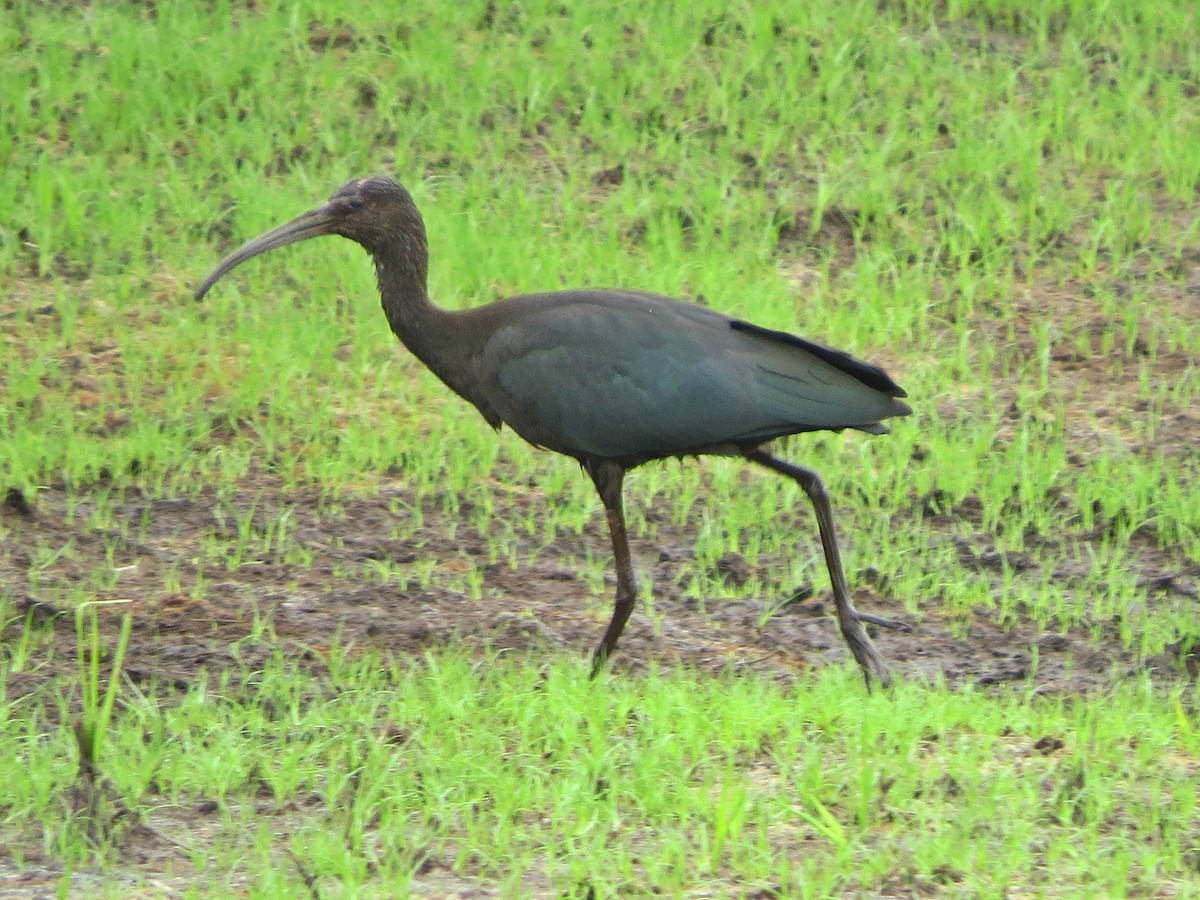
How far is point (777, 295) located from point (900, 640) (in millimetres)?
2606

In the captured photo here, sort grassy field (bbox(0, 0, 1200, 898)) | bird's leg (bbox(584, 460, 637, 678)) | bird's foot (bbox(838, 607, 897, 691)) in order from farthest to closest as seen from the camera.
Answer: bird's leg (bbox(584, 460, 637, 678)) → bird's foot (bbox(838, 607, 897, 691)) → grassy field (bbox(0, 0, 1200, 898))

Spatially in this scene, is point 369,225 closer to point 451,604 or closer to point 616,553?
point 451,604

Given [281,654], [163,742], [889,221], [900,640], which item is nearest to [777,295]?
[889,221]

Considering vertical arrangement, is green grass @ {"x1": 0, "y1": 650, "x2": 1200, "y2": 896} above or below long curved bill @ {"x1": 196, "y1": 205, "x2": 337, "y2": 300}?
below

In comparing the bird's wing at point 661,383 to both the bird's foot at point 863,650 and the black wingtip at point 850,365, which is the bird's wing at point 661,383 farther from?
the bird's foot at point 863,650

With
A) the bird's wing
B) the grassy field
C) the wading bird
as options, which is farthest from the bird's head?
the grassy field

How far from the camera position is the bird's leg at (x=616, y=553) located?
18.1ft

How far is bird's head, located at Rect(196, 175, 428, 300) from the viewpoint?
600cm

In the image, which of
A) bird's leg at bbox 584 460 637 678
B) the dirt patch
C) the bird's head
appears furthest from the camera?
the bird's head

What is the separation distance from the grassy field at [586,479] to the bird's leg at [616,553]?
0.19 metres

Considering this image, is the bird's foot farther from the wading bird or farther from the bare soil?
the bare soil

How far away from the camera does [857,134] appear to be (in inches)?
364

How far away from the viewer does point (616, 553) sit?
18.3 feet

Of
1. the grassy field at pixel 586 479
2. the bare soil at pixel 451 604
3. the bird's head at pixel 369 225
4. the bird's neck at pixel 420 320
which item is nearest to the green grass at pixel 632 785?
the grassy field at pixel 586 479
